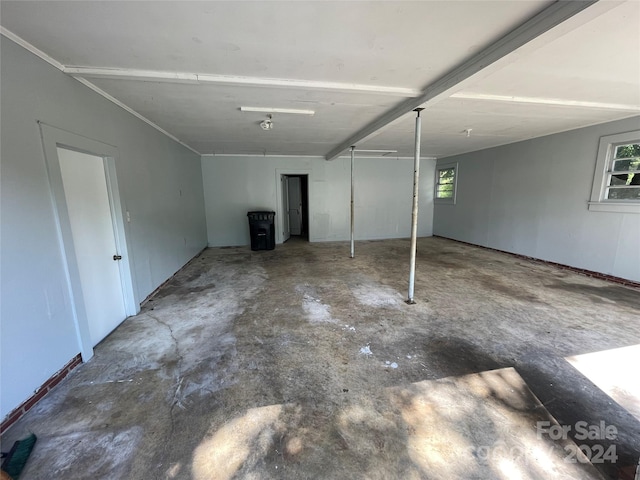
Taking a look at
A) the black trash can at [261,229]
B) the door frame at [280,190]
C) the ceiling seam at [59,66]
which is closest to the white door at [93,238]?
the ceiling seam at [59,66]

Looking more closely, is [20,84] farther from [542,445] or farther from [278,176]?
[278,176]

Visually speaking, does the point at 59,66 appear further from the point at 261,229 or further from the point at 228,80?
the point at 261,229

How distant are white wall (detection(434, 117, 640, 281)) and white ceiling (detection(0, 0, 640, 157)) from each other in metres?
1.11

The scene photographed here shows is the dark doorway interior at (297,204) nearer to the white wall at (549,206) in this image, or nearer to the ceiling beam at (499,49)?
the white wall at (549,206)

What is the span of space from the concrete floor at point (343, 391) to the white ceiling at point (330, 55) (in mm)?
2503

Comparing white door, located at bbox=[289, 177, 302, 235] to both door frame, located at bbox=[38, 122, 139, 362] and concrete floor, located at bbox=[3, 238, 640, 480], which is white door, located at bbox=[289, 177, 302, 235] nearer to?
concrete floor, located at bbox=[3, 238, 640, 480]

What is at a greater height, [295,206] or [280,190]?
[280,190]

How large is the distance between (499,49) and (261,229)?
5842 mm

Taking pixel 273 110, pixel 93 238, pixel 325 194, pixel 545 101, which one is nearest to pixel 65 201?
pixel 93 238

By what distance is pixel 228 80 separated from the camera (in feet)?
8.07

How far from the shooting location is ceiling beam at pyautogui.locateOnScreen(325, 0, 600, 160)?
1.54 meters

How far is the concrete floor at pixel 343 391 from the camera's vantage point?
1441mm

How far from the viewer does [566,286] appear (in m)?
4.06

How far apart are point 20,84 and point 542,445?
163 inches
